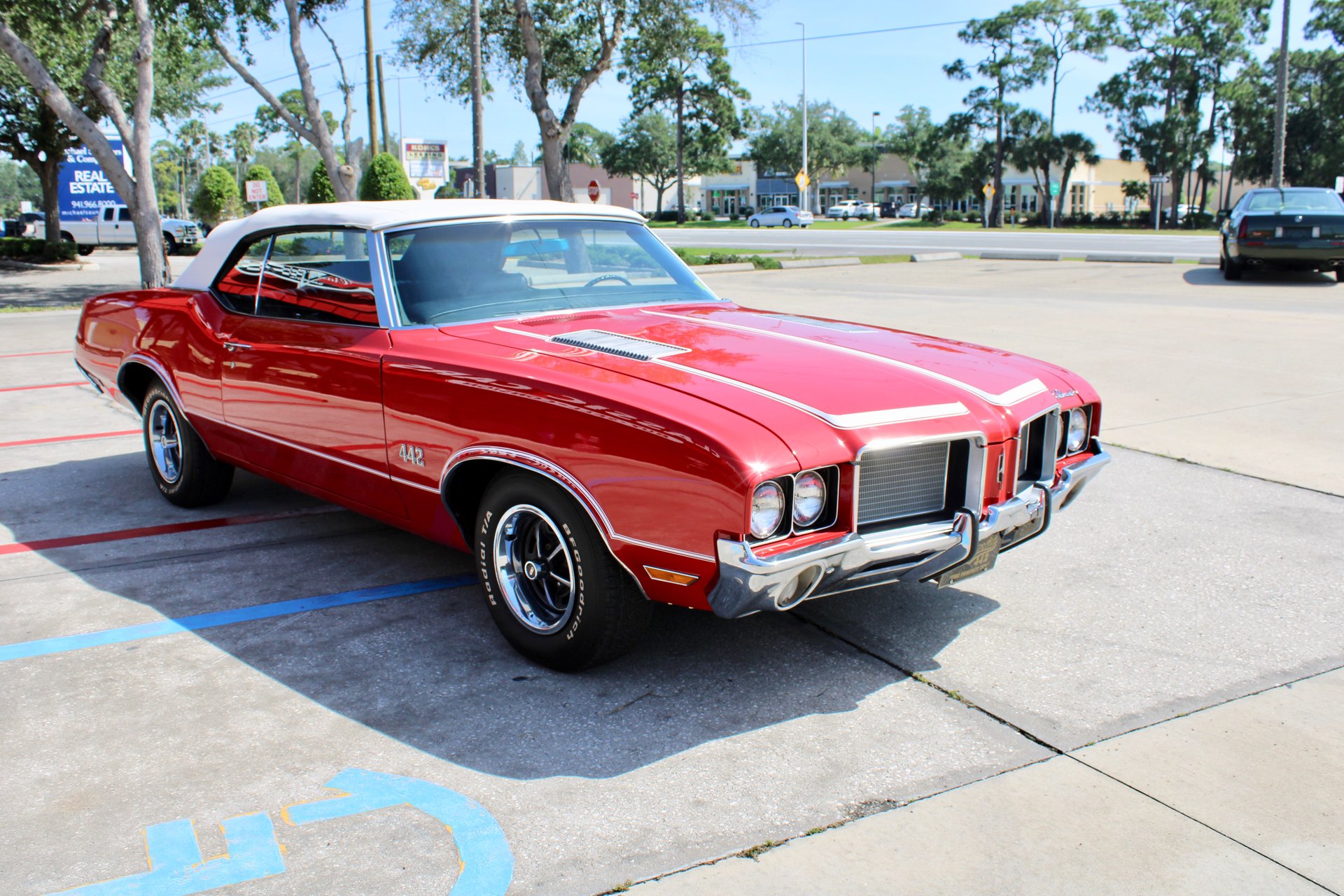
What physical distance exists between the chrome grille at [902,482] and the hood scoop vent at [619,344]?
2.75ft

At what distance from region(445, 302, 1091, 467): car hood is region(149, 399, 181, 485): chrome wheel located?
94.7 inches

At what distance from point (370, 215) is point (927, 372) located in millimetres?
2339

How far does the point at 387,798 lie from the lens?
301 centimetres

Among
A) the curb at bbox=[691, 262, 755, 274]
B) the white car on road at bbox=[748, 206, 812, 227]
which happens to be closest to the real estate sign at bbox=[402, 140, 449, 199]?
the curb at bbox=[691, 262, 755, 274]

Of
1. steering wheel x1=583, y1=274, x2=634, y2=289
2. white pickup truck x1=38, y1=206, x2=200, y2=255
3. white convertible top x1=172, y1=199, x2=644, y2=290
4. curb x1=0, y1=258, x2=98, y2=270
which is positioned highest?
white pickup truck x1=38, y1=206, x2=200, y2=255

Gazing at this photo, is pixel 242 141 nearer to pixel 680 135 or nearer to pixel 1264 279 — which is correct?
pixel 680 135

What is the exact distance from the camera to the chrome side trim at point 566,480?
3.25 meters

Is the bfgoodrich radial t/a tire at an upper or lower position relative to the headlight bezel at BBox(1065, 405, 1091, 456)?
lower

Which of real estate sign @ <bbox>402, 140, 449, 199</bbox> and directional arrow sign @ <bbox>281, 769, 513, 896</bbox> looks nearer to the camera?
directional arrow sign @ <bbox>281, 769, 513, 896</bbox>

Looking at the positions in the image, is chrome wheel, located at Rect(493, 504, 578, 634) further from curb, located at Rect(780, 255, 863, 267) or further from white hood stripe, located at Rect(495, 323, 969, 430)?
curb, located at Rect(780, 255, 863, 267)

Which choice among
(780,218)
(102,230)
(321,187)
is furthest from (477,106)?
(780,218)

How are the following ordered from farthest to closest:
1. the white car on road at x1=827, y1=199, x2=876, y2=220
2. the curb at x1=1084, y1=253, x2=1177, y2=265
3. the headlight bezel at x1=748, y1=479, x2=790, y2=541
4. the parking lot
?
the white car on road at x1=827, y1=199, x2=876, y2=220, the curb at x1=1084, y1=253, x2=1177, y2=265, the headlight bezel at x1=748, y1=479, x2=790, y2=541, the parking lot

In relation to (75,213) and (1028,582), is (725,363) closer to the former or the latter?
(1028,582)

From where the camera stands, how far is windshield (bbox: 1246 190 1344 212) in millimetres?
17969
